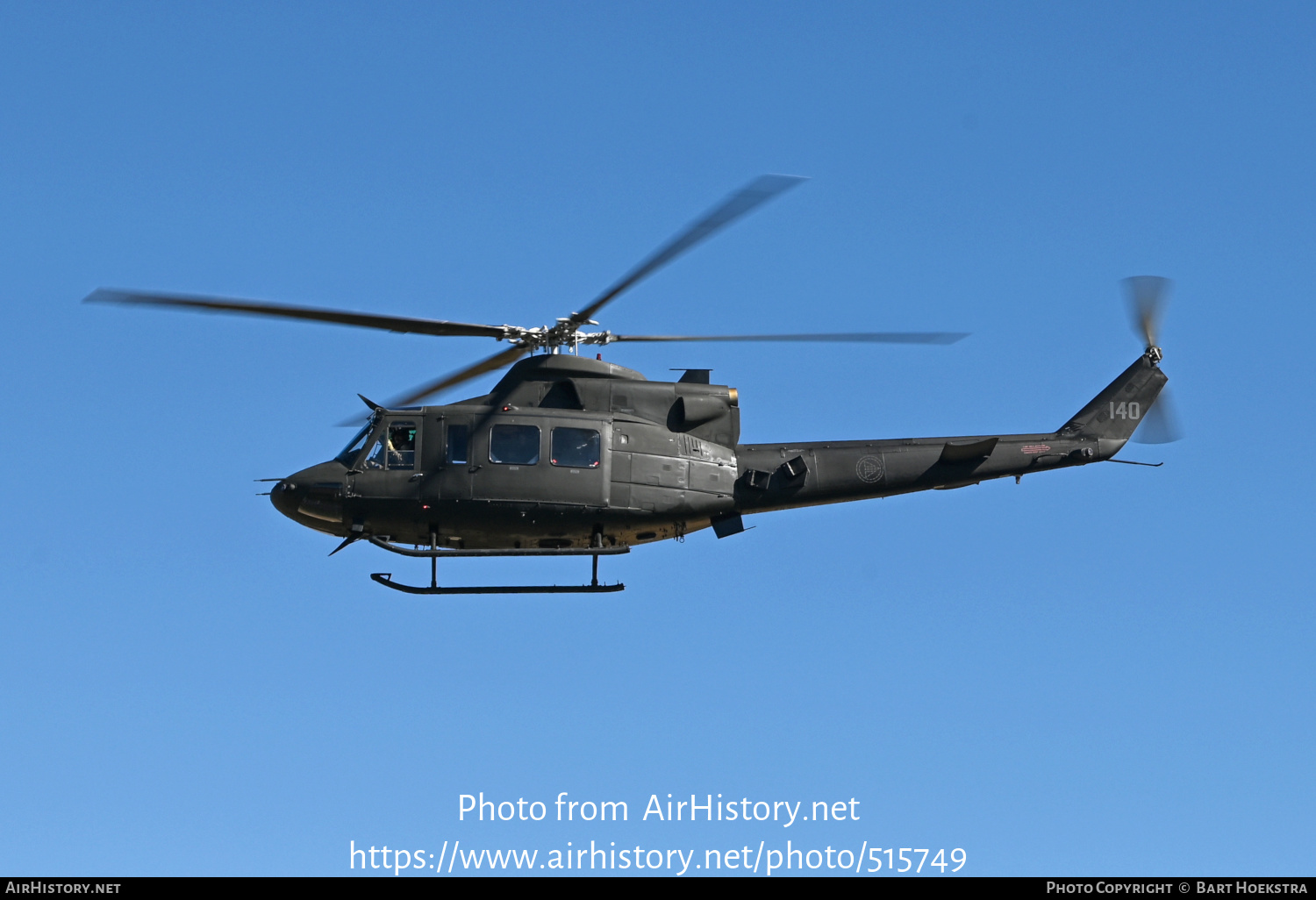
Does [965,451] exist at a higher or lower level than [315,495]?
higher

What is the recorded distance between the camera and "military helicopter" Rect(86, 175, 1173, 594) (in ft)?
79.8

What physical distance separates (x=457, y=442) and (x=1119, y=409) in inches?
420

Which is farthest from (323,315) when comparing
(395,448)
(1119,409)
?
(1119,409)

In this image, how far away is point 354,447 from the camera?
24922 millimetres

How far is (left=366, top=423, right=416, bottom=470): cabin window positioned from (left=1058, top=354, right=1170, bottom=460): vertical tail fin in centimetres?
1014

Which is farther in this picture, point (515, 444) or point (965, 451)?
point (965, 451)

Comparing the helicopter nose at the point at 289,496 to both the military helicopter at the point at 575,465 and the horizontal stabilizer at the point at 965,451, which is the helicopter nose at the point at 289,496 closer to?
the military helicopter at the point at 575,465

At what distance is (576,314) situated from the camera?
24656mm

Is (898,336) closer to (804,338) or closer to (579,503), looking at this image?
(804,338)

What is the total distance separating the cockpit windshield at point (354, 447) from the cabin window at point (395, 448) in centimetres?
26

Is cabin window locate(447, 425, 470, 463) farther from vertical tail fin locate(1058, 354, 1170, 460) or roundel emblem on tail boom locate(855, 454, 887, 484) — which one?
vertical tail fin locate(1058, 354, 1170, 460)

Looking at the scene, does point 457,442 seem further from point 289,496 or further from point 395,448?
point 289,496
